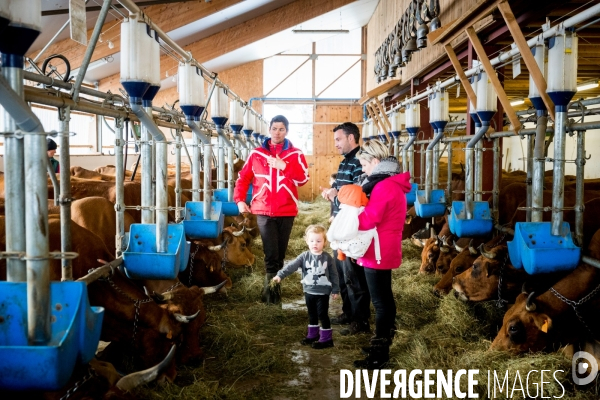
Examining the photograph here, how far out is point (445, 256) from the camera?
6.70 m

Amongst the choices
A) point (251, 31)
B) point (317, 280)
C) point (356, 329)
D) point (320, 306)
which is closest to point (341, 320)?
point (356, 329)

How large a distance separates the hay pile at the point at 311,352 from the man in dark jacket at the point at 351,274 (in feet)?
0.57

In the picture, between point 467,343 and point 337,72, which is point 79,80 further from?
point 337,72

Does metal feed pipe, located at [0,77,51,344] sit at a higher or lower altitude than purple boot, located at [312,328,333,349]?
higher

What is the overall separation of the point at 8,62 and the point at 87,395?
1551 millimetres

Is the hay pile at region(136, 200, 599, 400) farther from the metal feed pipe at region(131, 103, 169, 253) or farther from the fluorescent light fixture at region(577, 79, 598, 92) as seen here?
the fluorescent light fixture at region(577, 79, 598, 92)

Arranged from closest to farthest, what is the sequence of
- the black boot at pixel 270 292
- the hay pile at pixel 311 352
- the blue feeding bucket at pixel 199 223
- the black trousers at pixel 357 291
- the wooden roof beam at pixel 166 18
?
the hay pile at pixel 311 352 < the black trousers at pixel 357 291 < the blue feeding bucket at pixel 199 223 < the black boot at pixel 270 292 < the wooden roof beam at pixel 166 18

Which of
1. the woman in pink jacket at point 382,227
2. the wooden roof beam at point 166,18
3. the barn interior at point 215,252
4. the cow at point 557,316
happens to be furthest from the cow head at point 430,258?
the wooden roof beam at point 166,18

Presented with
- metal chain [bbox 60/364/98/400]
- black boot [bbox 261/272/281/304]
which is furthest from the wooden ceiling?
metal chain [bbox 60/364/98/400]

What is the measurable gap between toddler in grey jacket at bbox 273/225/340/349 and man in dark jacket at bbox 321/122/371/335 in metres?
0.30

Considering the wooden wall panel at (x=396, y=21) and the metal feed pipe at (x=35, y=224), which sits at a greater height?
the wooden wall panel at (x=396, y=21)

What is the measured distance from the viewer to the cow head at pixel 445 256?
6673 mm

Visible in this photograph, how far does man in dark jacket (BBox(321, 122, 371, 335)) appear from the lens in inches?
194

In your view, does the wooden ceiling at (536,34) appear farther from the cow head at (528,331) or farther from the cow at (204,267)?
the cow at (204,267)
